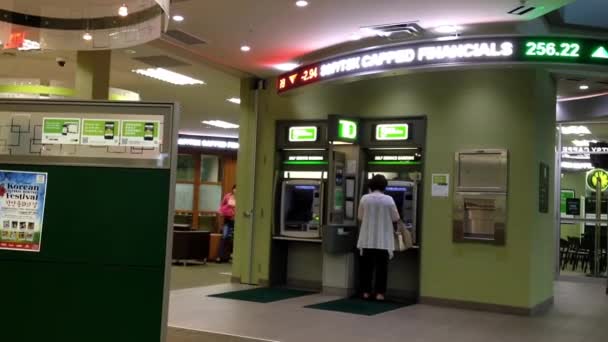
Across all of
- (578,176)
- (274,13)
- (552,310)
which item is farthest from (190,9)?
(578,176)

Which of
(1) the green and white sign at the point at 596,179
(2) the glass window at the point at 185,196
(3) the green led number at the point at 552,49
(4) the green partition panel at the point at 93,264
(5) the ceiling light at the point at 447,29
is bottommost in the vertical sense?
(4) the green partition panel at the point at 93,264

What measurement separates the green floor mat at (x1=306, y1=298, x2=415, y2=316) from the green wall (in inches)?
21.8

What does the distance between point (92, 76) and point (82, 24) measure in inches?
117

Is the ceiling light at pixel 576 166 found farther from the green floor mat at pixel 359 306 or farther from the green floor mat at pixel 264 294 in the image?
the green floor mat at pixel 264 294

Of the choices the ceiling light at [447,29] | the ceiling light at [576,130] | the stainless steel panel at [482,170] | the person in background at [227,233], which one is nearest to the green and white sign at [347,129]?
the stainless steel panel at [482,170]

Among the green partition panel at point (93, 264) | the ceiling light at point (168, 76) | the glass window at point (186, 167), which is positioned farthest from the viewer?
the glass window at point (186, 167)

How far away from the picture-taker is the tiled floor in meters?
5.83

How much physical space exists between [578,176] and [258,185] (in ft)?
23.1

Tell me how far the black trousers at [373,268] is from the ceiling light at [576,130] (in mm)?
5450

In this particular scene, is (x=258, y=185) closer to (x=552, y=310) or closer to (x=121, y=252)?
(x=552, y=310)

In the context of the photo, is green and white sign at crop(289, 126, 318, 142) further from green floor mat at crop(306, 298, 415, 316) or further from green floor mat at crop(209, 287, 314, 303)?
green floor mat at crop(306, 298, 415, 316)

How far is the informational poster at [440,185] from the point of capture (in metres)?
7.86

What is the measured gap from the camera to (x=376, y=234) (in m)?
Answer: 7.89

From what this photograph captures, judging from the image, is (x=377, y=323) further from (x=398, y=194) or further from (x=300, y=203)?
(x=300, y=203)
